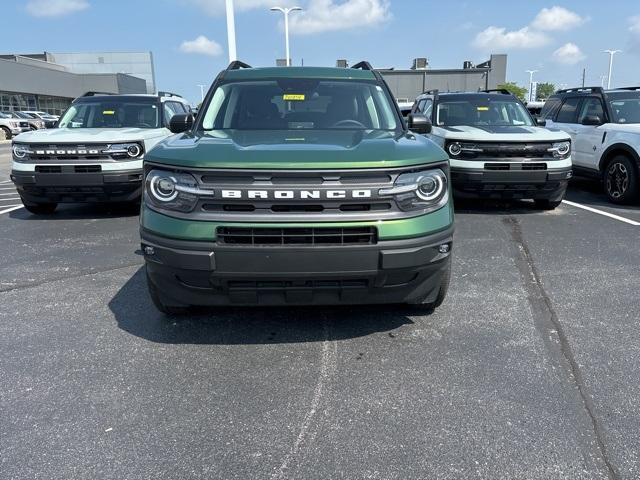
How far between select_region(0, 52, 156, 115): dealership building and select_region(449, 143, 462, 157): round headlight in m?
38.2

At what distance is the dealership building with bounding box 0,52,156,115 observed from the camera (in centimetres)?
5309

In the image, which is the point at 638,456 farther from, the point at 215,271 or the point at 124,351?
the point at 124,351

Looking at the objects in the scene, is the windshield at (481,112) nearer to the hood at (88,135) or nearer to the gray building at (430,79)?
the hood at (88,135)

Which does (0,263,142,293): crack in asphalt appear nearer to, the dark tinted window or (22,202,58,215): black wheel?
(22,202,58,215): black wheel

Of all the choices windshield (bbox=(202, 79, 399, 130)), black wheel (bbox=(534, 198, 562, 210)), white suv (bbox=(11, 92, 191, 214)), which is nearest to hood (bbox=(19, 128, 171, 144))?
white suv (bbox=(11, 92, 191, 214))

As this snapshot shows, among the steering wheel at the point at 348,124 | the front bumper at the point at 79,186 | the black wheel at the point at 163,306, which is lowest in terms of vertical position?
the black wheel at the point at 163,306

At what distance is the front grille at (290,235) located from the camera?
3.02 m

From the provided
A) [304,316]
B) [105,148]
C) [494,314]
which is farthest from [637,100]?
[105,148]

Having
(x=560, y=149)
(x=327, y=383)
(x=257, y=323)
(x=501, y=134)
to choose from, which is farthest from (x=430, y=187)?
(x=560, y=149)

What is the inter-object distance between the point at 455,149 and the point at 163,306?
5.33 m

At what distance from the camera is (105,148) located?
718cm

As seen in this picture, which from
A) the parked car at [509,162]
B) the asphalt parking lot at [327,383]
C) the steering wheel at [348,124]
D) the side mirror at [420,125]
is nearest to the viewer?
the asphalt parking lot at [327,383]

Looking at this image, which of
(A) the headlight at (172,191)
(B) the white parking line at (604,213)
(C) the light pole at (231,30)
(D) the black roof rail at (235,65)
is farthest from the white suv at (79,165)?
(C) the light pole at (231,30)

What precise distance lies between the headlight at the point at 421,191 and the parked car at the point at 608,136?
609cm
